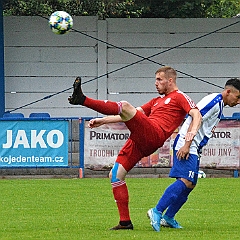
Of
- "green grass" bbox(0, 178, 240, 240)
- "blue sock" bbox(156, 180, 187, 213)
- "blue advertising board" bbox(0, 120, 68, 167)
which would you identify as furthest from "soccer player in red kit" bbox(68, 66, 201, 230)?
"blue advertising board" bbox(0, 120, 68, 167)

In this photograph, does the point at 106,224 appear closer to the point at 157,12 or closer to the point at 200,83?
the point at 200,83

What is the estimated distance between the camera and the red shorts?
9.15 metres

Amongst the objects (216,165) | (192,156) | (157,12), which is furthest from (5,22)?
(192,156)

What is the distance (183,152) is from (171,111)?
0.51 m

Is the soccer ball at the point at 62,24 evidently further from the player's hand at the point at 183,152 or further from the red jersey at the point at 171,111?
the player's hand at the point at 183,152

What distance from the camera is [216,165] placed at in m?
19.2

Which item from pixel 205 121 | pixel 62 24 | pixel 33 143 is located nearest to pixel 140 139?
pixel 205 121

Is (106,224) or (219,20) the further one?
(219,20)

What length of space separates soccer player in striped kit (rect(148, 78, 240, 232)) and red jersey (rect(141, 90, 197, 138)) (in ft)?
0.51

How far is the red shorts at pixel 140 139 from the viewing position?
915 centimetres

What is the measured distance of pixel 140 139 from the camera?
30.5 ft

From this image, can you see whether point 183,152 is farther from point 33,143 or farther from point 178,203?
point 33,143

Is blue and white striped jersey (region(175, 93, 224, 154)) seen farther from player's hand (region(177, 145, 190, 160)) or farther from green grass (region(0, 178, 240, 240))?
green grass (region(0, 178, 240, 240))

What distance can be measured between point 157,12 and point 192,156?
15.8m
